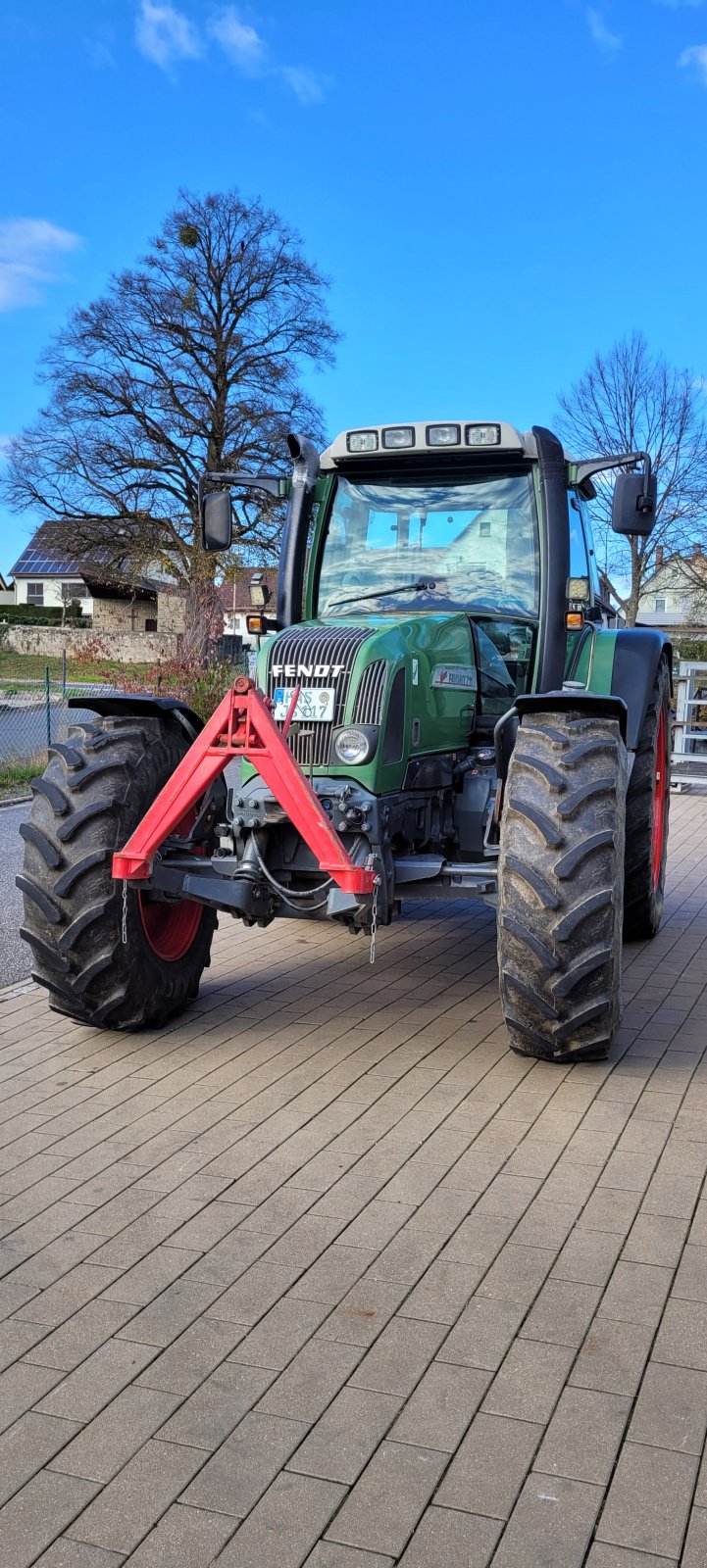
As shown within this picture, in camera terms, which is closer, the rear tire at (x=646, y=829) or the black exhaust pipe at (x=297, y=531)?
the black exhaust pipe at (x=297, y=531)

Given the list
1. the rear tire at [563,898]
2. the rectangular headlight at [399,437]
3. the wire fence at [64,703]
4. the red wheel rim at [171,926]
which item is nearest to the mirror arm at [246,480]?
the rectangular headlight at [399,437]

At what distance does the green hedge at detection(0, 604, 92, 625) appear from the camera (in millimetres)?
54125

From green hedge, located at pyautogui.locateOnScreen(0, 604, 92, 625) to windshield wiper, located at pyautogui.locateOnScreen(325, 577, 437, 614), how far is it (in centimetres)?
4510

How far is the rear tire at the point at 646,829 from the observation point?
707 cm

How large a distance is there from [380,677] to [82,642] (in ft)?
132

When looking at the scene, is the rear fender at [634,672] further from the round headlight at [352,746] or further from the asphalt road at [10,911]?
the asphalt road at [10,911]

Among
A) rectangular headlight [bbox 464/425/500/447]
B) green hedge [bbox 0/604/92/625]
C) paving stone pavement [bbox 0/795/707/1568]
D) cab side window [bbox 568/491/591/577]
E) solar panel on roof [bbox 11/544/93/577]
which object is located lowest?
paving stone pavement [bbox 0/795/707/1568]

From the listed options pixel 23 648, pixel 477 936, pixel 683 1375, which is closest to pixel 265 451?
pixel 23 648

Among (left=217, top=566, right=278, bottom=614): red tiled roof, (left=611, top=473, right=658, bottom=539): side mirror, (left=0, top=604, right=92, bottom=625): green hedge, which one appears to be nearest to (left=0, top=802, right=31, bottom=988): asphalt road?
(left=611, top=473, right=658, bottom=539): side mirror

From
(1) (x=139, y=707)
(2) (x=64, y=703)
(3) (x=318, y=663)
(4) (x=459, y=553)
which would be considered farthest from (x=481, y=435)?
(2) (x=64, y=703)

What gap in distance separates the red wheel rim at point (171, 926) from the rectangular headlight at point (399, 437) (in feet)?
7.51

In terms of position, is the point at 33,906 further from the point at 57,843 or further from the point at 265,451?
the point at 265,451

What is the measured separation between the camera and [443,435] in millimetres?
6133

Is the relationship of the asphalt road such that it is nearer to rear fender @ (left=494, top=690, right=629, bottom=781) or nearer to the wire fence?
the wire fence
